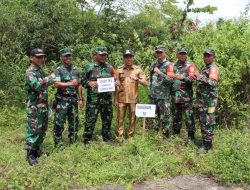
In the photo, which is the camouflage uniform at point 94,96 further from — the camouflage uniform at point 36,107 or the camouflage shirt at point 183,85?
the camouflage shirt at point 183,85

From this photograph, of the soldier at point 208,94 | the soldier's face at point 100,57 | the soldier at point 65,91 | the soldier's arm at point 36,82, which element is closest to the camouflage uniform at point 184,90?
the soldier at point 208,94

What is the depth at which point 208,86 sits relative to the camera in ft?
23.6

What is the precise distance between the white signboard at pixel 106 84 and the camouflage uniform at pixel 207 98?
1.71 meters

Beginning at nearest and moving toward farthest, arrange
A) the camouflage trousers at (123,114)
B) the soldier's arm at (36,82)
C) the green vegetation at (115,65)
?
the green vegetation at (115,65) → the soldier's arm at (36,82) → the camouflage trousers at (123,114)

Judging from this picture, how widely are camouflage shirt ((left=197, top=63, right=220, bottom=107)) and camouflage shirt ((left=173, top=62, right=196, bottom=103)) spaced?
0.37m

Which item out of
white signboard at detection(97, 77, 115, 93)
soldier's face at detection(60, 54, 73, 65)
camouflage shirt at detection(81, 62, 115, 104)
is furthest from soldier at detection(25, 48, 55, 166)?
white signboard at detection(97, 77, 115, 93)

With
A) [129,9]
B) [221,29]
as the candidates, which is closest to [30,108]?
[221,29]

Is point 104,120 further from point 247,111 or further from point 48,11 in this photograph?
point 48,11

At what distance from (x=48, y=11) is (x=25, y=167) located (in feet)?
23.1

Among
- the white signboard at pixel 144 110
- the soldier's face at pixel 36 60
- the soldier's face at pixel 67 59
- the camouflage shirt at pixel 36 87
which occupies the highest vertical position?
the soldier's face at pixel 67 59

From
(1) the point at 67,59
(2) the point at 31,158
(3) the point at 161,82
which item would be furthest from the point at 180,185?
(1) the point at 67,59

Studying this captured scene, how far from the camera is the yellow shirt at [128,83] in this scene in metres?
7.70

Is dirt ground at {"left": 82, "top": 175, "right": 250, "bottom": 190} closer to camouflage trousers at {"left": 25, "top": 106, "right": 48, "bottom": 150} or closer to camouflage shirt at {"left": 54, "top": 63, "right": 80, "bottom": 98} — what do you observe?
camouflage trousers at {"left": 25, "top": 106, "right": 48, "bottom": 150}

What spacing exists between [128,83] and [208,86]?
1643 millimetres
